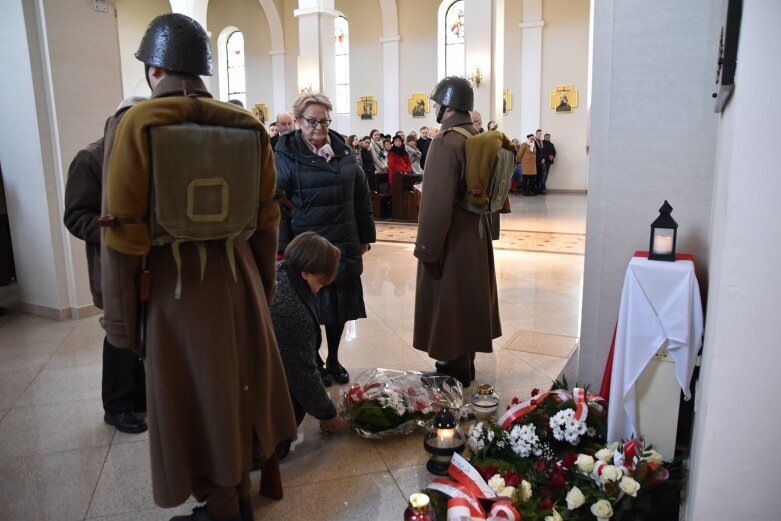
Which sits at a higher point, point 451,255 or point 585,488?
point 451,255

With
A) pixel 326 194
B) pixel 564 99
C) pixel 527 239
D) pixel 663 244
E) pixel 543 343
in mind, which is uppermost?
pixel 564 99

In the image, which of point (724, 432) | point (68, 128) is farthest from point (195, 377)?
point (68, 128)

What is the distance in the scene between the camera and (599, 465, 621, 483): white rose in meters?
2.23

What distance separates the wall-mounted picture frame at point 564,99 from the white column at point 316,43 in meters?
6.98

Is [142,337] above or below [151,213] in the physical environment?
below

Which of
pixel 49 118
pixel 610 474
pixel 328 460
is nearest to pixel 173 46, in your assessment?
pixel 328 460

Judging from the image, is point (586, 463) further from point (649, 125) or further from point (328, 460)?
point (649, 125)

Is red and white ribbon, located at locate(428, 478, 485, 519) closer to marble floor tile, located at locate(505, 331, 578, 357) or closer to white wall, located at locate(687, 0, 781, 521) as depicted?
white wall, located at locate(687, 0, 781, 521)

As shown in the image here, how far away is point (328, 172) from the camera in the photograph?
10.8 ft

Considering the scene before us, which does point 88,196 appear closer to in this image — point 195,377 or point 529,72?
point 195,377

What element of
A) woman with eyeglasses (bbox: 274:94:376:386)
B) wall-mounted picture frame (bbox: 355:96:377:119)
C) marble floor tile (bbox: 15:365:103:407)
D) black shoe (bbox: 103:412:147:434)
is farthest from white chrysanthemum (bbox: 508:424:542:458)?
wall-mounted picture frame (bbox: 355:96:377:119)

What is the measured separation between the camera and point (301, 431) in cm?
305

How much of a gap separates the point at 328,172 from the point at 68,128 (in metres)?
2.71

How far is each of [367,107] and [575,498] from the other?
18.3 m
